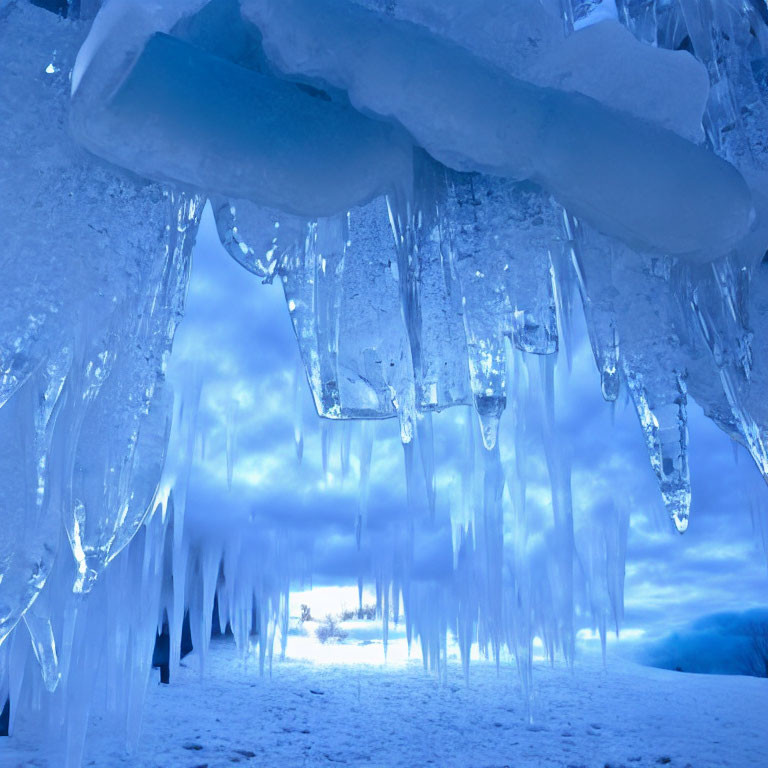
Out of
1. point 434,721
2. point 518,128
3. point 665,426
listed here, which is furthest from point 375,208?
point 434,721

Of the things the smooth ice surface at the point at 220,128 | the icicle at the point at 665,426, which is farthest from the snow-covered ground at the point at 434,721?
the smooth ice surface at the point at 220,128

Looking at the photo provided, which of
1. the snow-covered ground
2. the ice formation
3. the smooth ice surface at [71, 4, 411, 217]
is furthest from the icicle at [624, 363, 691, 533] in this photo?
the snow-covered ground

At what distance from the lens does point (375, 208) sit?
2.87 meters

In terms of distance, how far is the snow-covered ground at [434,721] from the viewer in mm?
9273

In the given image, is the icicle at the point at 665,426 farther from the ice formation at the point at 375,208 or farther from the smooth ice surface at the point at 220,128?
the smooth ice surface at the point at 220,128

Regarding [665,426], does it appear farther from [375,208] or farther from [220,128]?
[220,128]

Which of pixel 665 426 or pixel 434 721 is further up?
pixel 665 426

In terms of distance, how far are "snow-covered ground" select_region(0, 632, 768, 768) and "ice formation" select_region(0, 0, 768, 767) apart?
311 inches

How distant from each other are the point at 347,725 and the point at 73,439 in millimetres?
10680

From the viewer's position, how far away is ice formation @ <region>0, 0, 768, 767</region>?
1.91 m

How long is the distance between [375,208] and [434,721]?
37.1ft

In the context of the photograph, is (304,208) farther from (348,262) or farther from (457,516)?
(457,516)

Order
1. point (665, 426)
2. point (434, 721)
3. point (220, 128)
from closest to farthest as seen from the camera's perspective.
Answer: point (220, 128) < point (665, 426) < point (434, 721)

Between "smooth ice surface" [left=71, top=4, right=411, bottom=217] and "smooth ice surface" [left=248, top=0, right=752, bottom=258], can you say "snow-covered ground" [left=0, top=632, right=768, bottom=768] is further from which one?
"smooth ice surface" [left=248, top=0, right=752, bottom=258]
